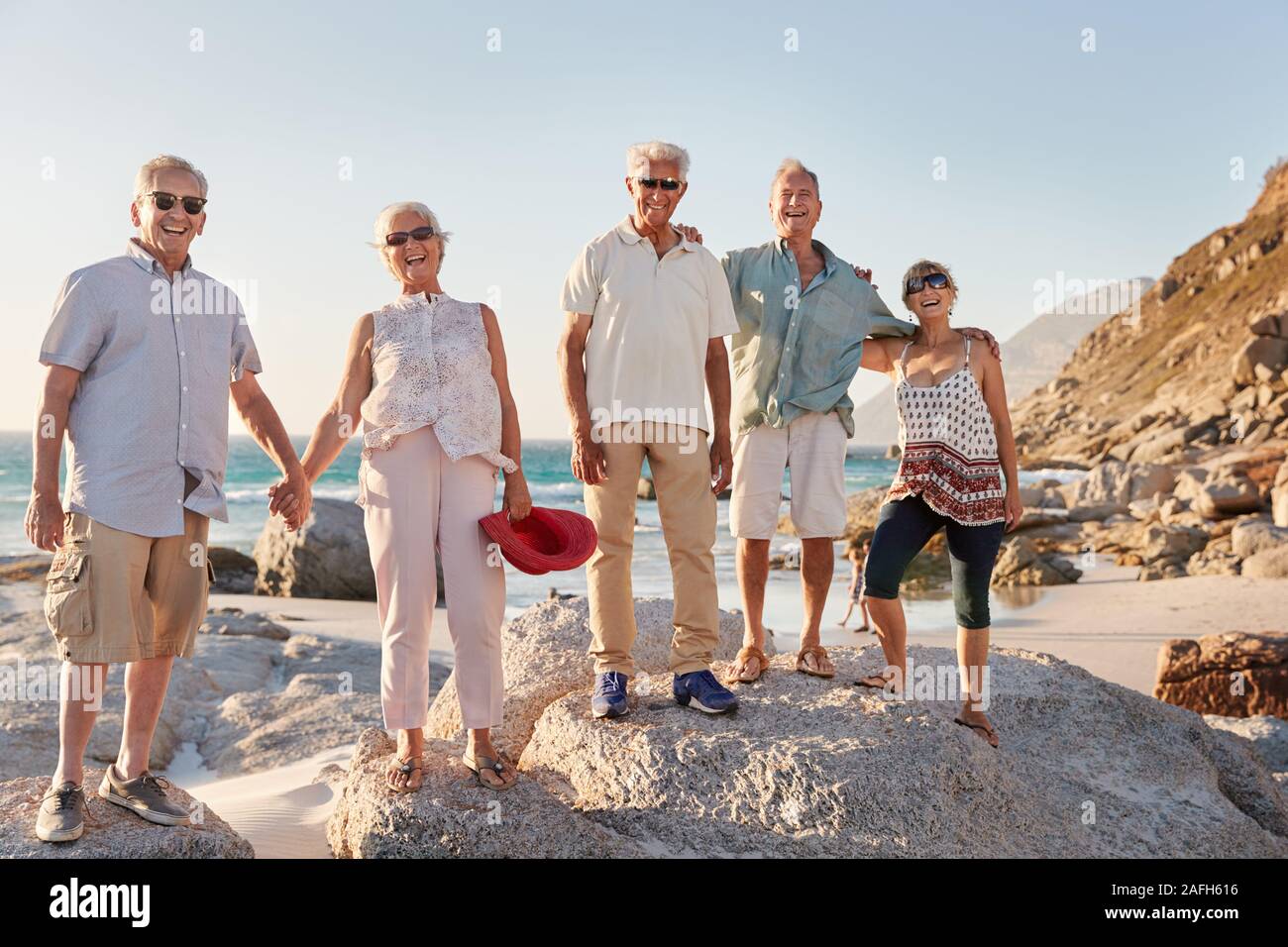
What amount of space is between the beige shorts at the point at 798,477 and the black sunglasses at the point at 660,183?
3.79 feet

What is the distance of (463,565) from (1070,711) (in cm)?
314

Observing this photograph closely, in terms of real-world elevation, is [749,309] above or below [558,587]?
above

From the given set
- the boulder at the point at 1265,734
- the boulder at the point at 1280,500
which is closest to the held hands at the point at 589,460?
the boulder at the point at 1265,734

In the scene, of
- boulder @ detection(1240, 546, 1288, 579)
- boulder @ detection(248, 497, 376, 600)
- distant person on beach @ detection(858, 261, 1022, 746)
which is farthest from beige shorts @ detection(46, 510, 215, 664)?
boulder @ detection(1240, 546, 1288, 579)

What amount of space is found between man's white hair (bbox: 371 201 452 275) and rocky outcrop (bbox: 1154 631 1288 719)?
5965mm

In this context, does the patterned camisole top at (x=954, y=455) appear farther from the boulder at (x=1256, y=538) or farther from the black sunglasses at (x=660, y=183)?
the boulder at (x=1256, y=538)

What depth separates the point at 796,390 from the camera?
183 inches

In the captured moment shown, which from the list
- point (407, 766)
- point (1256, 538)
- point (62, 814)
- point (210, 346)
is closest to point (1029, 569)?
point (1256, 538)

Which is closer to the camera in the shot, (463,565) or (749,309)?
(463,565)

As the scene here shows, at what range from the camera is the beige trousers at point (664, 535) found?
425cm

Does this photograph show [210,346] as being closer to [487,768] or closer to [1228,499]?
[487,768]

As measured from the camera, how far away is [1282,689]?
274 inches

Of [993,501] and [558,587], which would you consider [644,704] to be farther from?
[558,587]

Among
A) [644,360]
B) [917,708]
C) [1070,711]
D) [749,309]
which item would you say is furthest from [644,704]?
[1070,711]
